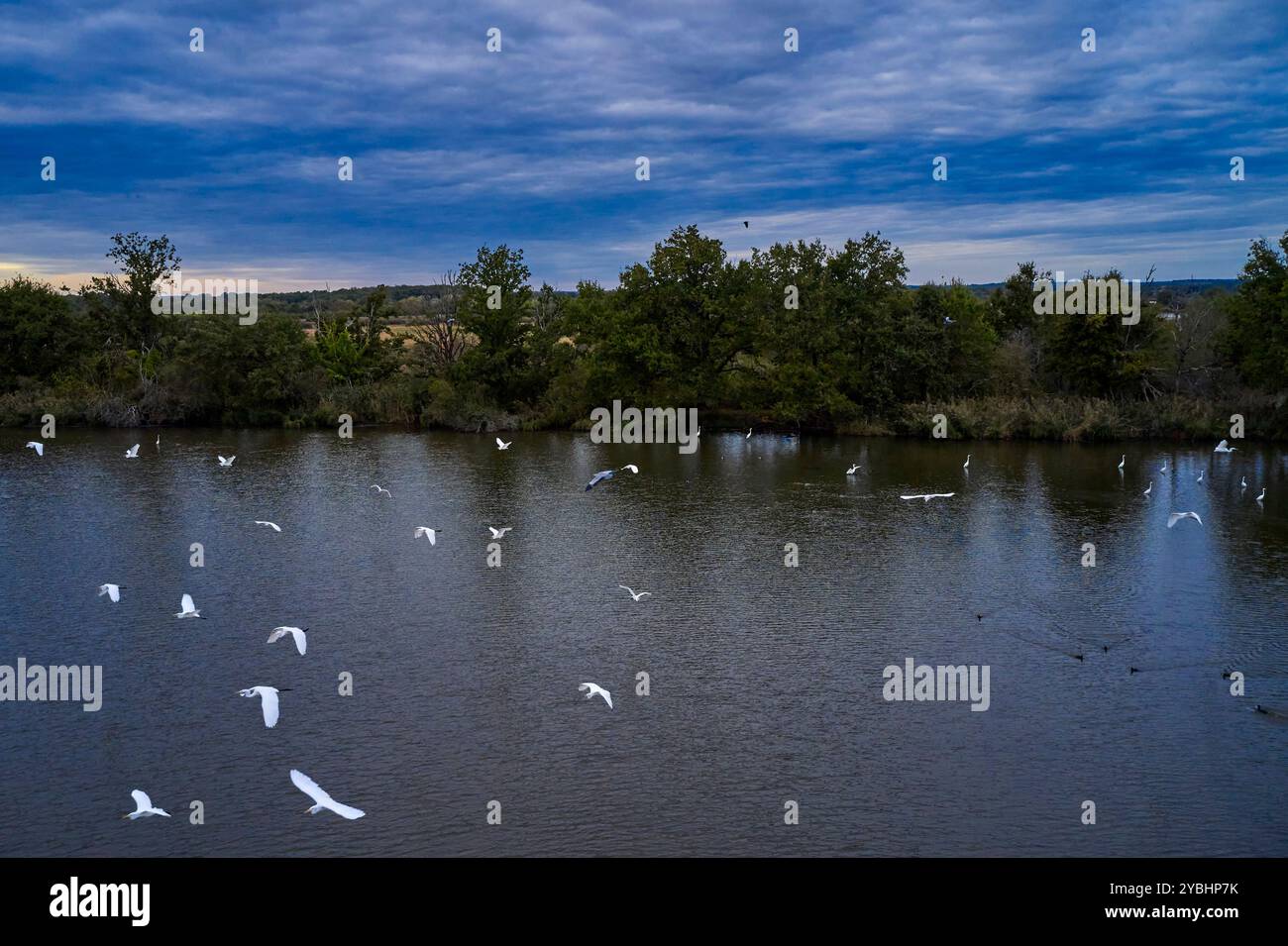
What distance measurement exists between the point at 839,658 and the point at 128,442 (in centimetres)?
4567

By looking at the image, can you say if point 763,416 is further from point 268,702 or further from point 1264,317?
point 268,702

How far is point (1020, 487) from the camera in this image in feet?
126

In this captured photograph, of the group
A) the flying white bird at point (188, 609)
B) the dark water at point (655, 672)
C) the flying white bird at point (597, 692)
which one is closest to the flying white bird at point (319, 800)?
the dark water at point (655, 672)

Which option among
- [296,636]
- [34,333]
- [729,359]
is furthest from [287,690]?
[34,333]

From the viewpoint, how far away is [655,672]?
18.8 metres

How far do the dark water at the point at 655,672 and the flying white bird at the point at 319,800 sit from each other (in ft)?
1.05

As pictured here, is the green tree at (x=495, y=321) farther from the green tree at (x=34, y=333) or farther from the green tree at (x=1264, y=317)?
the green tree at (x=1264, y=317)

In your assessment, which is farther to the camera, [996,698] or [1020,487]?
[1020,487]

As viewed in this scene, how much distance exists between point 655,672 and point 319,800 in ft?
23.7

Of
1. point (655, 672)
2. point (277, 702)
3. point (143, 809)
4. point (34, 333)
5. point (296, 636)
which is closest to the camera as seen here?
point (143, 809)

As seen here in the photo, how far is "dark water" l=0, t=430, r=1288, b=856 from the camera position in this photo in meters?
13.7
